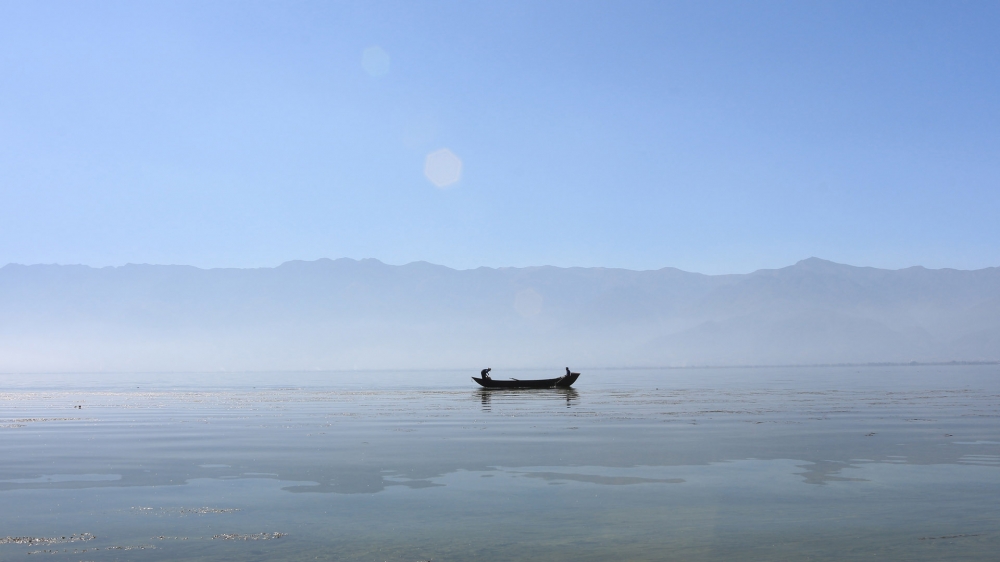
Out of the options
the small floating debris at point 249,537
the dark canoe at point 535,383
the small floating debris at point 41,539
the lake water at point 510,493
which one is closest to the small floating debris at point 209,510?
the lake water at point 510,493

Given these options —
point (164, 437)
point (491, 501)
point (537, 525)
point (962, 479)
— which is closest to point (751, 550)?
point (537, 525)

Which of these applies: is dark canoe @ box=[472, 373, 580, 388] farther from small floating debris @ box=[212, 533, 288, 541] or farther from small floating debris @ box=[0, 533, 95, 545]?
Result: small floating debris @ box=[0, 533, 95, 545]

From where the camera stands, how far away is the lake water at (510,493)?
1636 centimetres

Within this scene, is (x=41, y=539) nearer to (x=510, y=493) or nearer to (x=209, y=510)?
(x=209, y=510)

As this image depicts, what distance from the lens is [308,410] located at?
64375mm

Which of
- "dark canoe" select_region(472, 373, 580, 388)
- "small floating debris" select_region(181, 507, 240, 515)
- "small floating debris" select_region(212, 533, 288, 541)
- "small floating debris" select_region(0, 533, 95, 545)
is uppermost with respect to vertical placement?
"dark canoe" select_region(472, 373, 580, 388)

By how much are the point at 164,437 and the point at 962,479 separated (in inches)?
1357

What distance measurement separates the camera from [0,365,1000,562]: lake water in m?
16.4

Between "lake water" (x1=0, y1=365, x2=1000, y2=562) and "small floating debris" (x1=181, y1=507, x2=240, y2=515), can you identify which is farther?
"small floating debris" (x1=181, y1=507, x2=240, y2=515)

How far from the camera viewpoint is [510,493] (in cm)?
2242

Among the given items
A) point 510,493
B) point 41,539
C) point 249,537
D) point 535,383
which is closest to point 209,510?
point 249,537

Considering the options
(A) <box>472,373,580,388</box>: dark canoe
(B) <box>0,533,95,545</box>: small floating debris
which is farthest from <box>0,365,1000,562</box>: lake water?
(A) <box>472,373,580,388</box>: dark canoe

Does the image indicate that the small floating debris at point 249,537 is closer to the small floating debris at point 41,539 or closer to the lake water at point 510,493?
the lake water at point 510,493

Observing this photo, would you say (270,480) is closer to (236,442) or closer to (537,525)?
(537,525)
